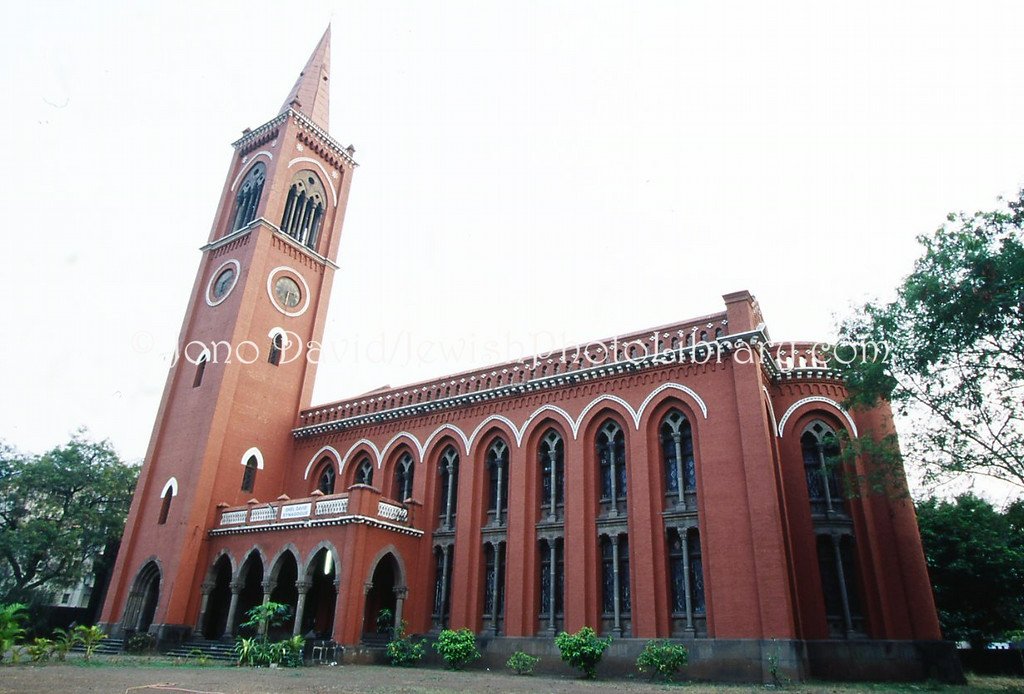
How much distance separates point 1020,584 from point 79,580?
1608 inches

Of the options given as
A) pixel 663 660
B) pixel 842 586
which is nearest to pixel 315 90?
pixel 663 660

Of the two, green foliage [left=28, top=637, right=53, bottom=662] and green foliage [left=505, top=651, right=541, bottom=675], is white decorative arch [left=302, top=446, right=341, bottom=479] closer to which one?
green foliage [left=28, top=637, right=53, bottom=662]

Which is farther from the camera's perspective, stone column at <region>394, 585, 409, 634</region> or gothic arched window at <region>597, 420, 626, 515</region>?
stone column at <region>394, 585, 409, 634</region>

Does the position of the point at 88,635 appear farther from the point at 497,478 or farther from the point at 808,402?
the point at 808,402

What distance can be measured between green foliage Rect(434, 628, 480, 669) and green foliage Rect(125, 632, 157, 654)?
9703 millimetres

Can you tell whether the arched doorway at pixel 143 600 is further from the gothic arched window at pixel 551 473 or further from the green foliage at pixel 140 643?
the gothic arched window at pixel 551 473

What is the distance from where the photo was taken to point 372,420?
25469 millimetres

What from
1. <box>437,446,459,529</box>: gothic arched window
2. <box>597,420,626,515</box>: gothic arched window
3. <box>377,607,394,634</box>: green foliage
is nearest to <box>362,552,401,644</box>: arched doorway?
<box>377,607,394,634</box>: green foliage

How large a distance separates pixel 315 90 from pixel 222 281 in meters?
11.8

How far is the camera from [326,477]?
87.0 feet

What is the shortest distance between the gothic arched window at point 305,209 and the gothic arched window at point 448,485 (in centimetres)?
1299

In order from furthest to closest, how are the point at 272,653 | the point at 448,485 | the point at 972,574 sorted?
1. the point at 972,574
2. the point at 448,485
3. the point at 272,653

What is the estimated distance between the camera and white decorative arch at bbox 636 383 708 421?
18.6m

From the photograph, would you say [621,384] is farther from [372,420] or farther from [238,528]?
[238,528]
